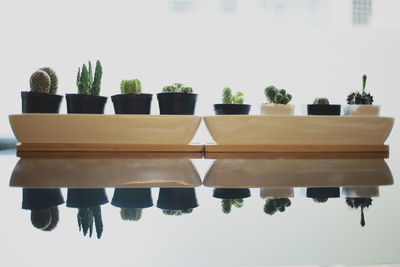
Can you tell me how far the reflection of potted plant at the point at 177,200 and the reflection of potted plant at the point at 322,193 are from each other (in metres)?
0.15

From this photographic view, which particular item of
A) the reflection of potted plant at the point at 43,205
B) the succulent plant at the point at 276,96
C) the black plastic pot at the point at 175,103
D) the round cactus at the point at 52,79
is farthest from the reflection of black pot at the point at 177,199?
the round cactus at the point at 52,79

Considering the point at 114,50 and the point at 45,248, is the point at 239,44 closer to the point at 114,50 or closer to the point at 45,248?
the point at 114,50

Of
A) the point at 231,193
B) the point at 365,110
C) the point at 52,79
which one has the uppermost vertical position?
the point at 52,79

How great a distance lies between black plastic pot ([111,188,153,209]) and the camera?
14.4 inches

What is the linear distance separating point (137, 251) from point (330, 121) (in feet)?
3.34

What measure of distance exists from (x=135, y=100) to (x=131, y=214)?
2.76 feet

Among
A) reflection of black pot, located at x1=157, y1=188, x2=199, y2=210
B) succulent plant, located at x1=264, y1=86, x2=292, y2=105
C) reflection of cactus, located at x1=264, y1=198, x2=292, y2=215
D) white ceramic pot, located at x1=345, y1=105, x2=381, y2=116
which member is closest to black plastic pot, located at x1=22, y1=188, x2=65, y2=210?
reflection of black pot, located at x1=157, y1=188, x2=199, y2=210

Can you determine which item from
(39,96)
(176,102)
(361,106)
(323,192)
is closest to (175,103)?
(176,102)

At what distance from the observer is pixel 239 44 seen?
2934 mm

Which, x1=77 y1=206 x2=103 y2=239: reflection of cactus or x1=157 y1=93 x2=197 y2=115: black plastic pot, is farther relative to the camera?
x1=157 y1=93 x2=197 y2=115: black plastic pot

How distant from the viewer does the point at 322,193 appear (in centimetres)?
45

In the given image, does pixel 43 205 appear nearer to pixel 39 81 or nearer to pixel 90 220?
pixel 90 220

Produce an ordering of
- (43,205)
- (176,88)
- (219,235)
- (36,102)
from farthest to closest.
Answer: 1. (176,88)
2. (36,102)
3. (43,205)
4. (219,235)

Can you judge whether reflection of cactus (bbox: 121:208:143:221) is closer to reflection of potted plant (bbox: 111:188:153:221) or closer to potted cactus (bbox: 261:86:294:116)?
reflection of potted plant (bbox: 111:188:153:221)
